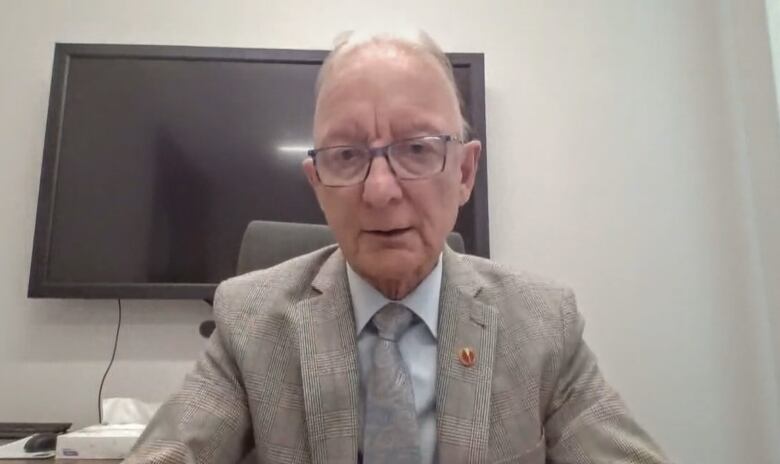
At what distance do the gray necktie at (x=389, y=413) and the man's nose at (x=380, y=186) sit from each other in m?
0.19

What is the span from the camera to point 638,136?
1.86 meters

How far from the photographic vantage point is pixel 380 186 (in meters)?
0.65

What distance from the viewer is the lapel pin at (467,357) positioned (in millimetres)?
696

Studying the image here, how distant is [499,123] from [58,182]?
148cm

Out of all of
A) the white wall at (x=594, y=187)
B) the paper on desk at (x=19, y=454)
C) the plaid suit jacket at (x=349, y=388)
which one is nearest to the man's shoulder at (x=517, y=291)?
the plaid suit jacket at (x=349, y=388)

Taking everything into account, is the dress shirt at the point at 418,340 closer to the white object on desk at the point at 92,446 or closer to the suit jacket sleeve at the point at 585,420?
the suit jacket sleeve at the point at 585,420

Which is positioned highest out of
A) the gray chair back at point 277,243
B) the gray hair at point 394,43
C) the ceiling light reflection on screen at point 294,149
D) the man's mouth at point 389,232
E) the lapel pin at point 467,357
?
the ceiling light reflection on screen at point 294,149

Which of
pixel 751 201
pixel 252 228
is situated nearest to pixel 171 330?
pixel 252 228

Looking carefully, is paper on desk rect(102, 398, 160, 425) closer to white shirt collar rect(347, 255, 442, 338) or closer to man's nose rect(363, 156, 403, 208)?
white shirt collar rect(347, 255, 442, 338)

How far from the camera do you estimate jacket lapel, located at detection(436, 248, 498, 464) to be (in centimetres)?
65

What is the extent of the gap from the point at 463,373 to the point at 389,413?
11cm

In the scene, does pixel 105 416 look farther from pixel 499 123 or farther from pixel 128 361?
pixel 499 123

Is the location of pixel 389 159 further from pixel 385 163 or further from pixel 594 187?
pixel 594 187

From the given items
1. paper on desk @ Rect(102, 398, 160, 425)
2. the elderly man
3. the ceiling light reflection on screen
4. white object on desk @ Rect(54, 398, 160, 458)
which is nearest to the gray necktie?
the elderly man
